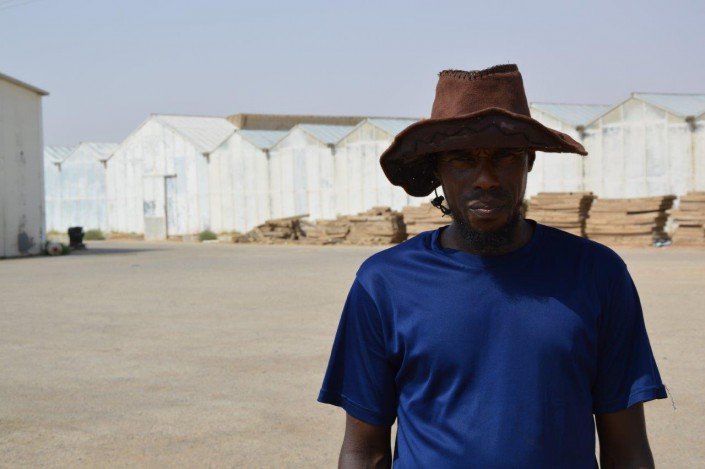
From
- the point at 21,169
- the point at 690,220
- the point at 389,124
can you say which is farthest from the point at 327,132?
the point at 690,220

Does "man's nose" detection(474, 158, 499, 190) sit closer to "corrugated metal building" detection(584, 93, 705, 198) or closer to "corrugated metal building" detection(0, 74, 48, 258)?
"corrugated metal building" detection(584, 93, 705, 198)

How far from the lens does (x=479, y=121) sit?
2.68 meters

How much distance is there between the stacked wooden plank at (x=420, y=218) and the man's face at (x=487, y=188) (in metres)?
31.3

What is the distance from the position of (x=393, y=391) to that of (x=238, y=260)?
25.1m

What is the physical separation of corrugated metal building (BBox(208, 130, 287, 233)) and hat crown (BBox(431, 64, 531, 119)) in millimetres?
42795

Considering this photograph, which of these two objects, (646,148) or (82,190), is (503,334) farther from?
(82,190)

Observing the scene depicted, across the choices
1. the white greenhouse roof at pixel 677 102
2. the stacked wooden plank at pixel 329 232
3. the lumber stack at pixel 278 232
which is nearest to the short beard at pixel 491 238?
the white greenhouse roof at pixel 677 102

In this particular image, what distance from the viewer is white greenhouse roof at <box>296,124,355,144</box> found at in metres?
43.4

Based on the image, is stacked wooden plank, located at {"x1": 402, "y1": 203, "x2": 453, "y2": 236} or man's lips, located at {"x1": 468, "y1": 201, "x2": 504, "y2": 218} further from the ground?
man's lips, located at {"x1": 468, "y1": 201, "x2": 504, "y2": 218}

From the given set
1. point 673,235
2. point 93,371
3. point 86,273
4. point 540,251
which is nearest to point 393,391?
point 540,251

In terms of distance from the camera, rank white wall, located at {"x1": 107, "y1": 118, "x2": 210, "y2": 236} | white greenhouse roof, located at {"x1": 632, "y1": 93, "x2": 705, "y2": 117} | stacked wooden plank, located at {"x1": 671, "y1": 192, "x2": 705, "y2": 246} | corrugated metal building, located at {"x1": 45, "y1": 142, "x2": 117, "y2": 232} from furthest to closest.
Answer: corrugated metal building, located at {"x1": 45, "y1": 142, "x2": 117, "y2": 232}
white wall, located at {"x1": 107, "y1": 118, "x2": 210, "y2": 236}
white greenhouse roof, located at {"x1": 632, "y1": 93, "x2": 705, "y2": 117}
stacked wooden plank, located at {"x1": 671, "y1": 192, "x2": 705, "y2": 246}

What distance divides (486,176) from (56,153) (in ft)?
198

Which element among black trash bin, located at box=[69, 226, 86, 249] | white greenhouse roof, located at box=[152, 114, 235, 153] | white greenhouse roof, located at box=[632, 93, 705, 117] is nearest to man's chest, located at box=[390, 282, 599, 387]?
white greenhouse roof, located at box=[632, 93, 705, 117]

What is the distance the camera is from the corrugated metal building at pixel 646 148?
3225cm
